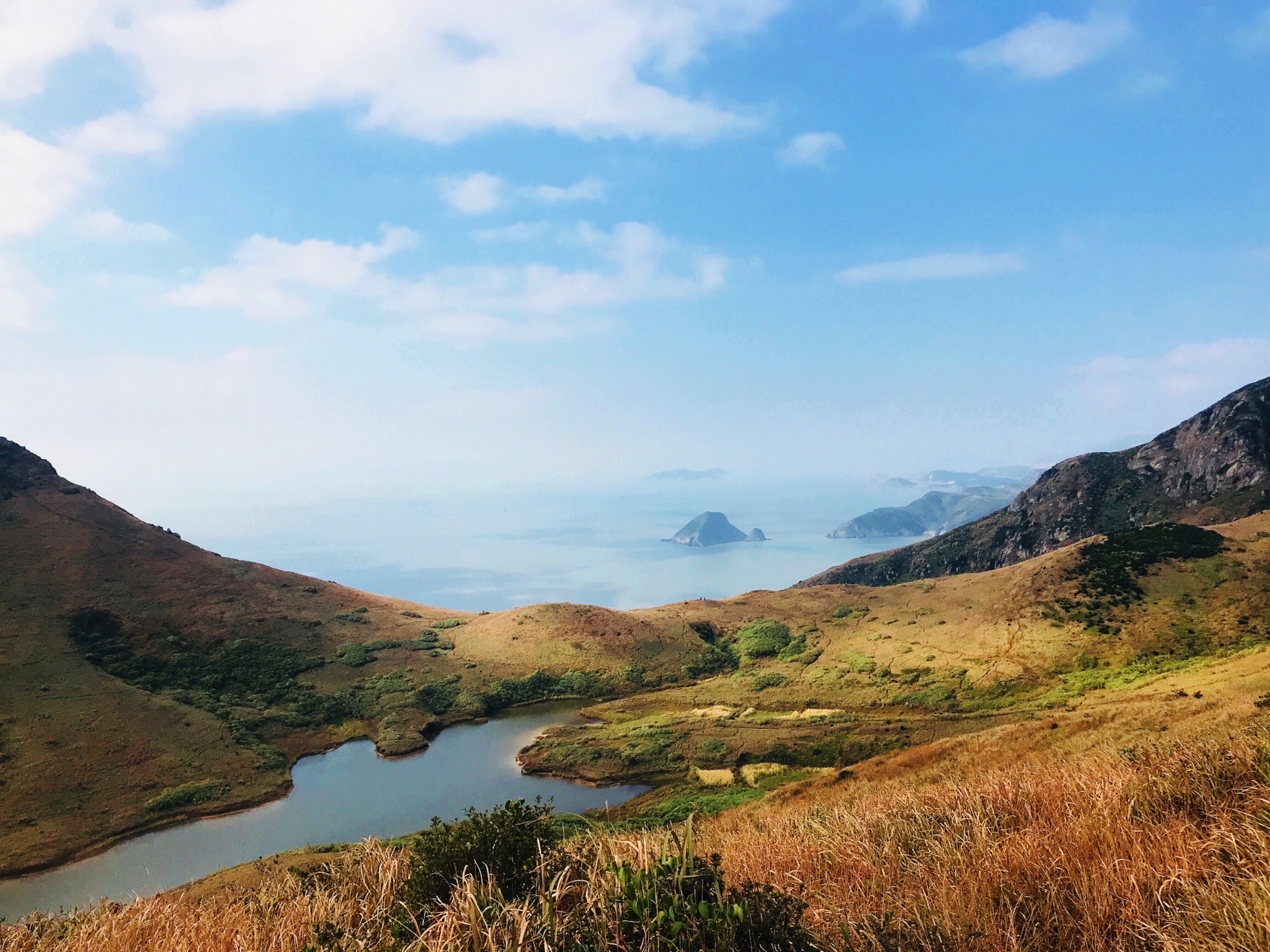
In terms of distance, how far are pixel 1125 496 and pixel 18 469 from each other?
169m

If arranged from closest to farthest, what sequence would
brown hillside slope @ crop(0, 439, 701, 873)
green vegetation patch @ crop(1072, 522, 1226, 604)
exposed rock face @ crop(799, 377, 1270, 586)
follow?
brown hillside slope @ crop(0, 439, 701, 873)
green vegetation patch @ crop(1072, 522, 1226, 604)
exposed rock face @ crop(799, 377, 1270, 586)

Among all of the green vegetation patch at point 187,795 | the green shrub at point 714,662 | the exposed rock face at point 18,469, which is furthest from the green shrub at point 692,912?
the exposed rock face at point 18,469

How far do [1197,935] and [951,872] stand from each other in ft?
10.3

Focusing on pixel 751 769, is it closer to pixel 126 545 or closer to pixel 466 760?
pixel 466 760

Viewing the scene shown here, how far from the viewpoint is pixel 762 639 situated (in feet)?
239

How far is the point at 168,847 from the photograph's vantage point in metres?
36.3

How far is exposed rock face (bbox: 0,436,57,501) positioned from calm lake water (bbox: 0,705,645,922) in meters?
56.0

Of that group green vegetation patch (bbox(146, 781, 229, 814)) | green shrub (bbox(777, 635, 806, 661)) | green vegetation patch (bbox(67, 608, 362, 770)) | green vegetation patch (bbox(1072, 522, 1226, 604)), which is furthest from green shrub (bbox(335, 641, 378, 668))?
green vegetation patch (bbox(1072, 522, 1226, 604))

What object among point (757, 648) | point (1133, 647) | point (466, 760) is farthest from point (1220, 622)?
point (466, 760)

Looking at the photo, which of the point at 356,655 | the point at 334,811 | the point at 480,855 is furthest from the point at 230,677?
the point at 480,855

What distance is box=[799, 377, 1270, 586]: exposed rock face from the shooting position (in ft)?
357

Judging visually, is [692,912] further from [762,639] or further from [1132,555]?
[1132,555]

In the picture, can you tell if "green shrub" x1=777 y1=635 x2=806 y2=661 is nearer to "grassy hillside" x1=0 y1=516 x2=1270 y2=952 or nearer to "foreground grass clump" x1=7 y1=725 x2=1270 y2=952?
"grassy hillside" x1=0 y1=516 x2=1270 y2=952

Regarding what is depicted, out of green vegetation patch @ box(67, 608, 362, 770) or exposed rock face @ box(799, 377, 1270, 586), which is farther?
exposed rock face @ box(799, 377, 1270, 586)
